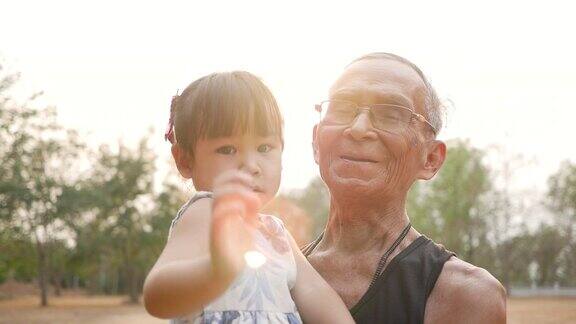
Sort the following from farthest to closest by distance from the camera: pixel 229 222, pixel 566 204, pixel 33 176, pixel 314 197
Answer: pixel 314 197, pixel 566 204, pixel 33 176, pixel 229 222

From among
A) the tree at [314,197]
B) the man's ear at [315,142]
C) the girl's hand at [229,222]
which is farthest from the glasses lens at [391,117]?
the tree at [314,197]

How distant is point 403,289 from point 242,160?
1104 millimetres

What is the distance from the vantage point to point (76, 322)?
38969 mm

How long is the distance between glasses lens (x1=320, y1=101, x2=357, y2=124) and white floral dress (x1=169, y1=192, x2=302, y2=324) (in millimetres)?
947

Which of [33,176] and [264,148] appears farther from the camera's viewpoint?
[33,176]

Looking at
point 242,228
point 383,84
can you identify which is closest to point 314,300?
point 242,228

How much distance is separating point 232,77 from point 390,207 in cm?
126

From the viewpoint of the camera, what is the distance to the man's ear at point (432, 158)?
3824 mm

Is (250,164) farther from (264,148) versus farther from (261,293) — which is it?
(261,293)

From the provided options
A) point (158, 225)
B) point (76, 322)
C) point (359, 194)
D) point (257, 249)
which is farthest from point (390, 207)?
point (158, 225)

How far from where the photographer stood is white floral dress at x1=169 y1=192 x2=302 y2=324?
2.56 meters

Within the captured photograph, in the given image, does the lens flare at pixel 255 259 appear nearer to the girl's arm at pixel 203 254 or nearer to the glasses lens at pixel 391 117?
the girl's arm at pixel 203 254

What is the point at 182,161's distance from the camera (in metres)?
2.79

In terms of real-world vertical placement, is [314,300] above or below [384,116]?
below
